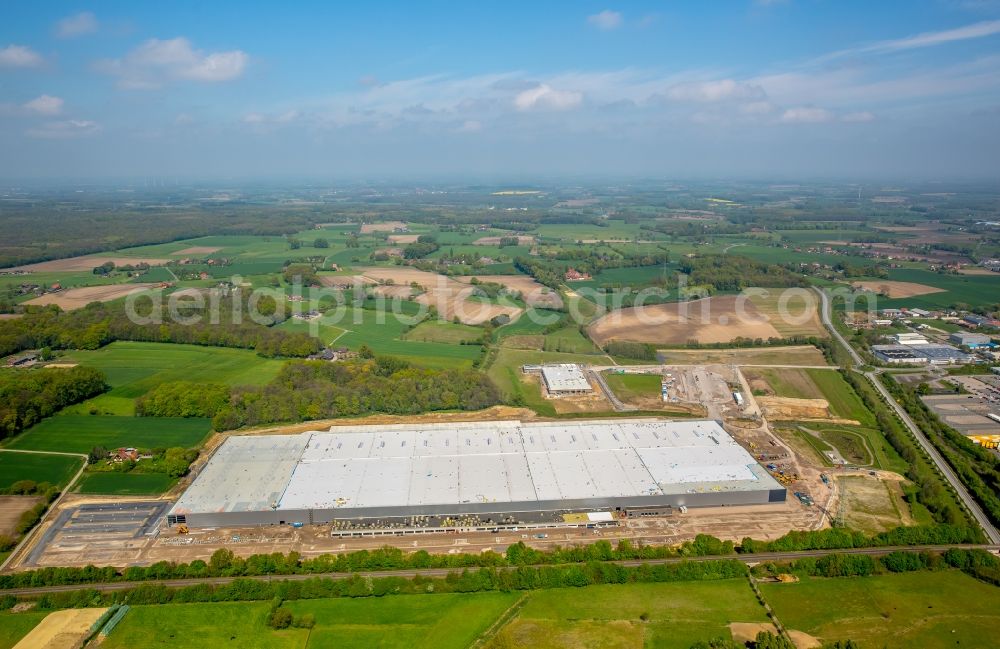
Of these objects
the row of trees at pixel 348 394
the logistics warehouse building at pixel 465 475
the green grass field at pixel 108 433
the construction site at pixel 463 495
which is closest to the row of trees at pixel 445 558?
the construction site at pixel 463 495

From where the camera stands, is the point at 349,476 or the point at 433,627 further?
the point at 349,476

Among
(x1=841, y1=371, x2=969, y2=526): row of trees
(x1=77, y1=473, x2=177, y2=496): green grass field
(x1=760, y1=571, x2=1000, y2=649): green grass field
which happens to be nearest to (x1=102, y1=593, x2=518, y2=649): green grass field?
(x1=77, y1=473, x2=177, y2=496): green grass field

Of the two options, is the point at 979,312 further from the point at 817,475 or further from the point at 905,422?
the point at 817,475

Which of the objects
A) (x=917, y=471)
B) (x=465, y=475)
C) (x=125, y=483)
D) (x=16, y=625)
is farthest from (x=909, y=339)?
(x=16, y=625)

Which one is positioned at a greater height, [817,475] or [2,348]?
[2,348]

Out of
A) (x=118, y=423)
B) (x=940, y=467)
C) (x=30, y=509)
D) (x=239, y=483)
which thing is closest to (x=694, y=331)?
(x=940, y=467)

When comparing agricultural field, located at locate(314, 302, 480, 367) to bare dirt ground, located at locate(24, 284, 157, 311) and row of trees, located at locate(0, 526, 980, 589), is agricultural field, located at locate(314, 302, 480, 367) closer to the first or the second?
row of trees, located at locate(0, 526, 980, 589)
